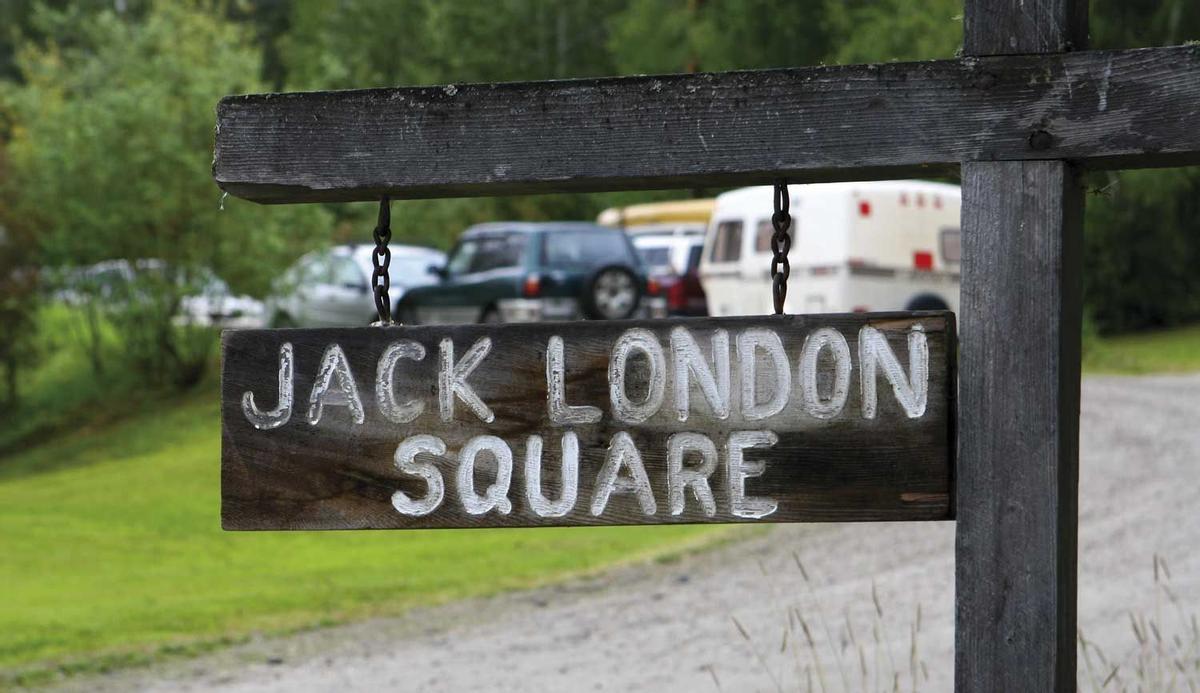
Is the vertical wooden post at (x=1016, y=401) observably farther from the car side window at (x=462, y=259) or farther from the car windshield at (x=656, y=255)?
the car windshield at (x=656, y=255)

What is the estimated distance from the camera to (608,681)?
6.94m

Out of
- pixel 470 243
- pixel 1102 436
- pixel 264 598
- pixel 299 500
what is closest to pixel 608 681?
pixel 264 598

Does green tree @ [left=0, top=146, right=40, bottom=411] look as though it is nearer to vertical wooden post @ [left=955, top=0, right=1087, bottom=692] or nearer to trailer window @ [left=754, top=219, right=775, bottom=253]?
trailer window @ [left=754, top=219, right=775, bottom=253]

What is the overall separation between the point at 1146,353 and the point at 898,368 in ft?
67.9

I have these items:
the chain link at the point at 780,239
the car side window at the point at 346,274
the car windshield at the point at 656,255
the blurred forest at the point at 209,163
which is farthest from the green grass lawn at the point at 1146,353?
the chain link at the point at 780,239

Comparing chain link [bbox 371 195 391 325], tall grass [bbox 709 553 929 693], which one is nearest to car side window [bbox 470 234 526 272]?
tall grass [bbox 709 553 929 693]

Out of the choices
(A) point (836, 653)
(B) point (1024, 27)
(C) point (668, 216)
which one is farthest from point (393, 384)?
(C) point (668, 216)

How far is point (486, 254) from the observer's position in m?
20.3

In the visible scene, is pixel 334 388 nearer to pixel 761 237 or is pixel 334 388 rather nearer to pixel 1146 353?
pixel 761 237

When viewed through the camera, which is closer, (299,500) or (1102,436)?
(299,500)

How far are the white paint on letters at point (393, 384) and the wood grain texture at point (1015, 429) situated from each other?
87cm

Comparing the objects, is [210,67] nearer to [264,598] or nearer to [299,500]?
[264,598]

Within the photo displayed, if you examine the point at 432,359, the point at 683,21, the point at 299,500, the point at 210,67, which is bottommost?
the point at 299,500

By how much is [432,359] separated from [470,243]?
59.0 ft
